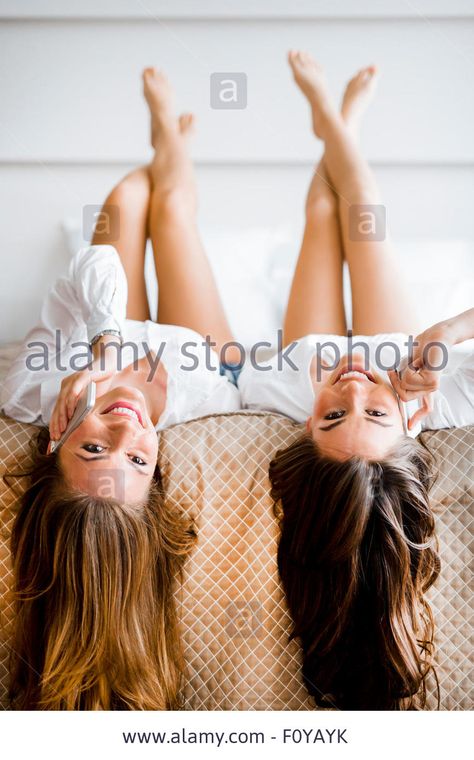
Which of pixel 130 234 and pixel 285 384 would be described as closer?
pixel 285 384

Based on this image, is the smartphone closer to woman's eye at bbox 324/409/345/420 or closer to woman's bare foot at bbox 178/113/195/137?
woman's eye at bbox 324/409/345/420

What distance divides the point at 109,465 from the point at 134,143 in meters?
0.75

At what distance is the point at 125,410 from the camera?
3.05 feet

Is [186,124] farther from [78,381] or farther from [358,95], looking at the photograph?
[78,381]

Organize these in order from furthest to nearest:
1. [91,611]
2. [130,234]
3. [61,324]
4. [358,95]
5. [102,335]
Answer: [358,95]
[130,234]
[61,324]
[102,335]
[91,611]

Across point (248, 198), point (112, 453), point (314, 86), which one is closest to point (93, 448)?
point (112, 453)

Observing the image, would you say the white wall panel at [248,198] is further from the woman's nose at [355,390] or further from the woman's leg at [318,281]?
the woman's nose at [355,390]

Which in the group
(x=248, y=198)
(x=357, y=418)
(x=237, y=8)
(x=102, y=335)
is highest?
(x=237, y=8)

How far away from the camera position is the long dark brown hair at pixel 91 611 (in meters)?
0.87

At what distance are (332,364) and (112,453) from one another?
14.2 inches

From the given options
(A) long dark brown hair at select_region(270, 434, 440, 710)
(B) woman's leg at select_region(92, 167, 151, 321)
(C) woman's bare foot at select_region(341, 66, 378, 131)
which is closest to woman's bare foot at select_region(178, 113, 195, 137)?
(B) woman's leg at select_region(92, 167, 151, 321)

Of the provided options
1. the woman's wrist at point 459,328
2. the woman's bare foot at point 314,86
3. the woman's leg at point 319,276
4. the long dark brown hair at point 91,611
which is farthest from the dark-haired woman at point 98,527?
the woman's bare foot at point 314,86

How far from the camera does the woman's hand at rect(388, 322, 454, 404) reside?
0.95m

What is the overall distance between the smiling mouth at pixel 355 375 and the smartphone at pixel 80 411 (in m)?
0.32
